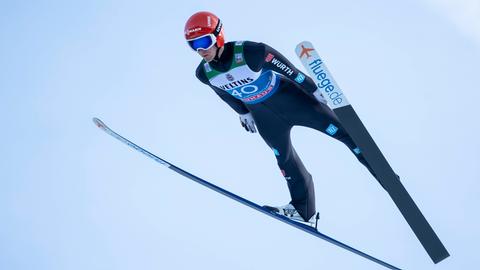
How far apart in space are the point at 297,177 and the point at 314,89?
765mm

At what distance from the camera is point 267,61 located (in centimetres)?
321

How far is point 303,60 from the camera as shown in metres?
3.05

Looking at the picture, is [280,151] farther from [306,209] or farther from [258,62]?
[258,62]

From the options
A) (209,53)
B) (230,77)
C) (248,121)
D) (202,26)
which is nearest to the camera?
(202,26)

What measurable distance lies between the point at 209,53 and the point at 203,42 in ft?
0.44

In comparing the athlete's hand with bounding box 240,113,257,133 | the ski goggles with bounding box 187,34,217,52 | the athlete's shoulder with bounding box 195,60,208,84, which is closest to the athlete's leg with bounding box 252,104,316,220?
the athlete's hand with bounding box 240,113,257,133

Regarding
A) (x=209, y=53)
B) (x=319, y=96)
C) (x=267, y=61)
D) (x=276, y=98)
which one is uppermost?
(x=209, y=53)

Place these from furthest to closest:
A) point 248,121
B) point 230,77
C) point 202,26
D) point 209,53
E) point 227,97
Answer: point 248,121 → point 227,97 → point 230,77 → point 209,53 → point 202,26

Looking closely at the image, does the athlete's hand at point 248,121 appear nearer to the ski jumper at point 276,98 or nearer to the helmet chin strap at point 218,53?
the ski jumper at point 276,98

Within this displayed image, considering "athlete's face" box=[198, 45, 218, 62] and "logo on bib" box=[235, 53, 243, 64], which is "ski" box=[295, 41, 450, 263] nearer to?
"logo on bib" box=[235, 53, 243, 64]

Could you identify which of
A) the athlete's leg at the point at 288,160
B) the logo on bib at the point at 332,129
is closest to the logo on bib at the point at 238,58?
the athlete's leg at the point at 288,160

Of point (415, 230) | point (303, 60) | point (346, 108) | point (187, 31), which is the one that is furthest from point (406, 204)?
point (187, 31)

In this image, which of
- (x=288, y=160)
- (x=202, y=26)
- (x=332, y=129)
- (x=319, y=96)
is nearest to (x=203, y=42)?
(x=202, y=26)

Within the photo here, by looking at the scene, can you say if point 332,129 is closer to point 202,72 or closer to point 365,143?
point 365,143
